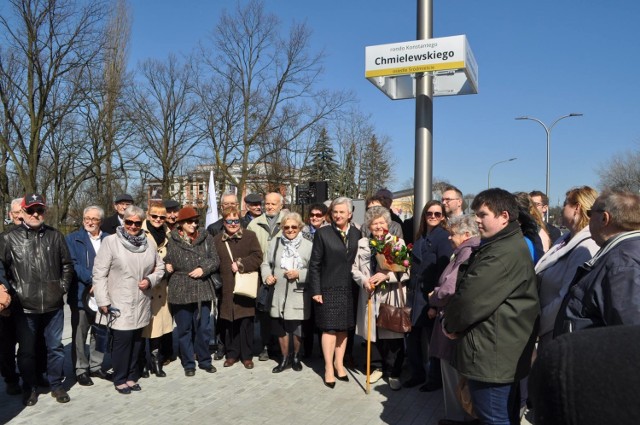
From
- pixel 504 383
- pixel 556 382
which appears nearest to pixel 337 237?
pixel 504 383

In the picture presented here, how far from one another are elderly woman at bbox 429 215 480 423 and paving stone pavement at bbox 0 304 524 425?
28cm

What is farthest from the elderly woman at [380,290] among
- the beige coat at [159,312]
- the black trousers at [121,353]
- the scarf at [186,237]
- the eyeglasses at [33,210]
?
the eyeglasses at [33,210]

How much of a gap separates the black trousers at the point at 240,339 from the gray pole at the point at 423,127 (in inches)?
97.2

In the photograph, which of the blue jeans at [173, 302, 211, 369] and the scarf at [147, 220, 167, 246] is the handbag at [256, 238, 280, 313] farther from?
the scarf at [147, 220, 167, 246]

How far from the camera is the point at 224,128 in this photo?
29.8 m

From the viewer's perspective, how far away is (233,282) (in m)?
6.16

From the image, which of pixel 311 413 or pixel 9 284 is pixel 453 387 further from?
pixel 9 284

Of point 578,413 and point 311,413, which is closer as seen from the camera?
point 578,413

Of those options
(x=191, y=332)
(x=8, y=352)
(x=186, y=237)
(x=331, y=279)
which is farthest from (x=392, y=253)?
(x=8, y=352)

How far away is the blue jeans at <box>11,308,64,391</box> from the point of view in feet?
16.1

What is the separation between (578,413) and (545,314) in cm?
273

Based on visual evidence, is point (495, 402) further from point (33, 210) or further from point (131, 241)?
point (33, 210)

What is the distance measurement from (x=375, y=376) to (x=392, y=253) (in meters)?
1.45

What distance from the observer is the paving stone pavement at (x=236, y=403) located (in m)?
4.50
